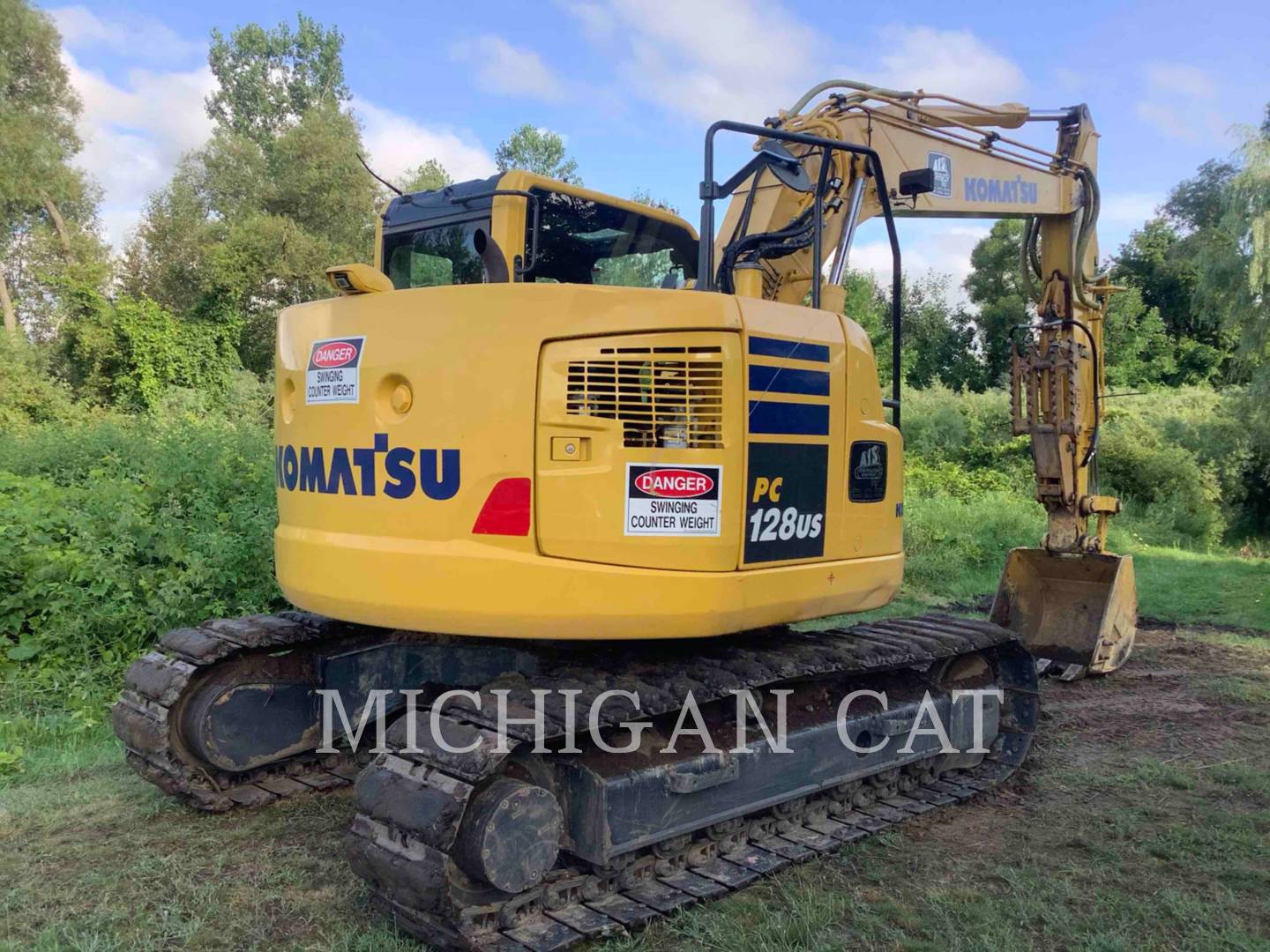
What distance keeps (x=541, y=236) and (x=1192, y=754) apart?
436cm

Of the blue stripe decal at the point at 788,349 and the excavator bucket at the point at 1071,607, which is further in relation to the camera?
the excavator bucket at the point at 1071,607

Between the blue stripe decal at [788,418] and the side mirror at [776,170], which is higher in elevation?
the side mirror at [776,170]

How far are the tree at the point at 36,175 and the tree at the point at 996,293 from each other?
86.4 ft

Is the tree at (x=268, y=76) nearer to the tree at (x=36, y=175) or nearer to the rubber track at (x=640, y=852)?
the tree at (x=36, y=175)

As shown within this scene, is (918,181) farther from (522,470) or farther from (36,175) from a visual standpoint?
(36,175)

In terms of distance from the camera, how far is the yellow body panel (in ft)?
10.9

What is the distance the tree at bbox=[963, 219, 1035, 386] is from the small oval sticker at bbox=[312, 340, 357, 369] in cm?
3124

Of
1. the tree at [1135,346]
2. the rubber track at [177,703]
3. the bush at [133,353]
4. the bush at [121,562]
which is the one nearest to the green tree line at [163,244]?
the bush at [133,353]

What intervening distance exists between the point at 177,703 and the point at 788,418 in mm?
2881

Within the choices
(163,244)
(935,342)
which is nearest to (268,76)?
(163,244)

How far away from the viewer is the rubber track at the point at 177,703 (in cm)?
430

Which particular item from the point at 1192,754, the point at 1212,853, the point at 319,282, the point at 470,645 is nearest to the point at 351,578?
the point at 470,645

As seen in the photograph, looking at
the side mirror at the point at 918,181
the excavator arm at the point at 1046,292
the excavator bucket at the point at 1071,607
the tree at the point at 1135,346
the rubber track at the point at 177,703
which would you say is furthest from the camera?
the tree at the point at 1135,346

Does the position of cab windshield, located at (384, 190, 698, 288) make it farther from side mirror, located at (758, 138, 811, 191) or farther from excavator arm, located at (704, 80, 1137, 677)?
side mirror, located at (758, 138, 811, 191)
